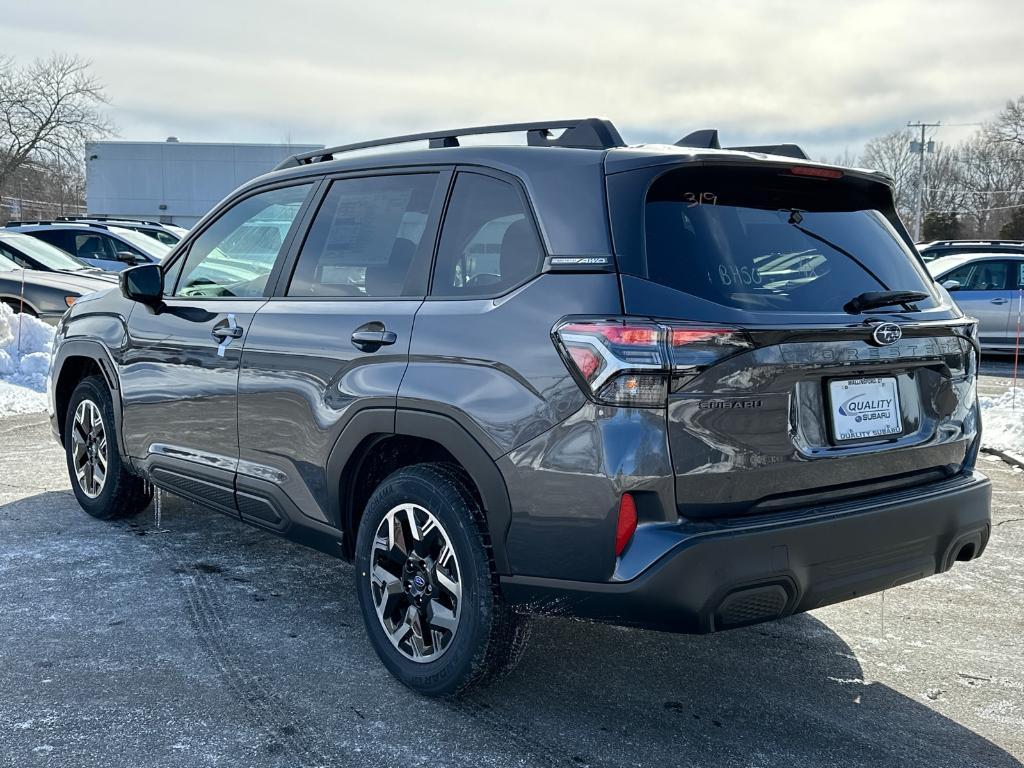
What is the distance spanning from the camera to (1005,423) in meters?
8.55

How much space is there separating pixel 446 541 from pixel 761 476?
102cm

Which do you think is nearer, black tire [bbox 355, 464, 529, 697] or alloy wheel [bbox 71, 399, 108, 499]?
black tire [bbox 355, 464, 529, 697]

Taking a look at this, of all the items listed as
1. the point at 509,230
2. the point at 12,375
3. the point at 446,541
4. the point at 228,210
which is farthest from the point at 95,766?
the point at 12,375

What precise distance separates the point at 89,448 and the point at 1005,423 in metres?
7.01

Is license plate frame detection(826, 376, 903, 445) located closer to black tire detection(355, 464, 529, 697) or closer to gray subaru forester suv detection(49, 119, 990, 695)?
gray subaru forester suv detection(49, 119, 990, 695)

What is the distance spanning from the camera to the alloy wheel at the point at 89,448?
553 centimetres

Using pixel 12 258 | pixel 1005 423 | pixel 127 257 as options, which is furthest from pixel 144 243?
pixel 1005 423

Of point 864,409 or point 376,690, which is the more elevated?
point 864,409

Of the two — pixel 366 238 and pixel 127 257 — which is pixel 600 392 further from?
pixel 127 257

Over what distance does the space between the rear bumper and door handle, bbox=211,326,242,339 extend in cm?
177

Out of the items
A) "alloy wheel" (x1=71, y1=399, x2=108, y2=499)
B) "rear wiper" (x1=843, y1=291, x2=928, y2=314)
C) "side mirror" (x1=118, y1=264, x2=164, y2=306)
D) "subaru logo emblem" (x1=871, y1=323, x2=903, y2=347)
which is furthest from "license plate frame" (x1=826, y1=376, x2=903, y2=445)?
"alloy wheel" (x1=71, y1=399, x2=108, y2=499)

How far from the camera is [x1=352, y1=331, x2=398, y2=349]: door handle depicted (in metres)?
3.53

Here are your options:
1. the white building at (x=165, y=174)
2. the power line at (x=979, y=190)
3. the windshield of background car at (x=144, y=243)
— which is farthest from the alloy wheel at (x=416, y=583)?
the power line at (x=979, y=190)

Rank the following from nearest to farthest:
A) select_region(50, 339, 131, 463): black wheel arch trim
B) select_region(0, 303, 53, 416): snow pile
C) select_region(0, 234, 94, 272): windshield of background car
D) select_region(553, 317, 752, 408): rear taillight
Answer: select_region(553, 317, 752, 408): rear taillight
select_region(50, 339, 131, 463): black wheel arch trim
select_region(0, 303, 53, 416): snow pile
select_region(0, 234, 94, 272): windshield of background car
